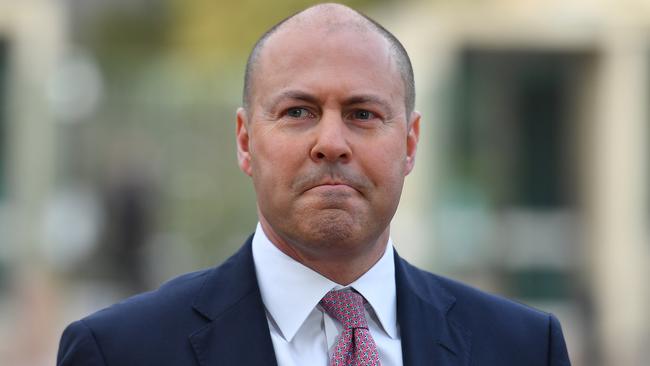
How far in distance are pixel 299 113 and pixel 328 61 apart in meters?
0.17

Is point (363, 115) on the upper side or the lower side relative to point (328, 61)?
lower

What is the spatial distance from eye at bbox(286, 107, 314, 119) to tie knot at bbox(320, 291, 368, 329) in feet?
1.73

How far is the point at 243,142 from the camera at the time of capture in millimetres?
4266

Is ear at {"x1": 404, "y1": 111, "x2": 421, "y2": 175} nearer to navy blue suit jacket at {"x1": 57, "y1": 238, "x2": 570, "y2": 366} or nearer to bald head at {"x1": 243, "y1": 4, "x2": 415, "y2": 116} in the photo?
bald head at {"x1": 243, "y1": 4, "x2": 415, "y2": 116}

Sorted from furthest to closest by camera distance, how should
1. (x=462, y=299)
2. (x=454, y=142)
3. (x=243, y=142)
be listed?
(x=454, y=142)
(x=462, y=299)
(x=243, y=142)

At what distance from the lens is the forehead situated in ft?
13.2

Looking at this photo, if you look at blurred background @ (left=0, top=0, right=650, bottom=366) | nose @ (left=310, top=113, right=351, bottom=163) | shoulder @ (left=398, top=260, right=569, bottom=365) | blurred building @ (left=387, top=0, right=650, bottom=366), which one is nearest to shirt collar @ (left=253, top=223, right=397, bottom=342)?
shoulder @ (left=398, top=260, right=569, bottom=365)

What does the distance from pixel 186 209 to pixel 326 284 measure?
1801cm

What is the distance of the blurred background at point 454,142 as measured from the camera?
68.6 feet

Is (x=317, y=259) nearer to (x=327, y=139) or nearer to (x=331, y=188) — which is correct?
(x=331, y=188)

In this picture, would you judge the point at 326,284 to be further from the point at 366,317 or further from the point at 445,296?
the point at 445,296

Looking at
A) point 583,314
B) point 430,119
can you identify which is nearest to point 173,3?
point 430,119

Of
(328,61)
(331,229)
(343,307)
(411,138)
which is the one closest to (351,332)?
(343,307)

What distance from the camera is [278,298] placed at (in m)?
4.10
